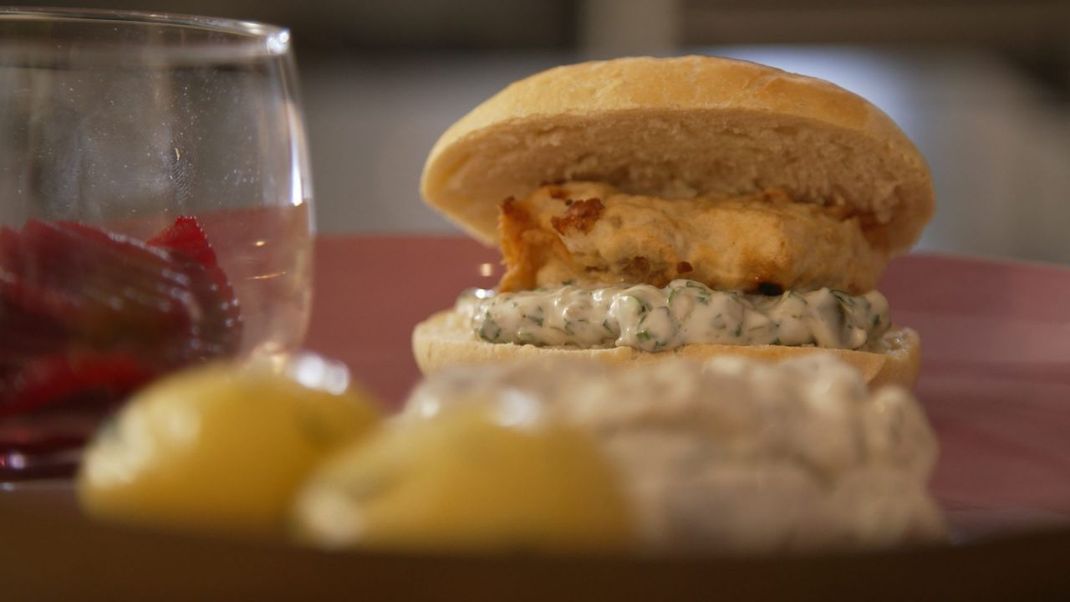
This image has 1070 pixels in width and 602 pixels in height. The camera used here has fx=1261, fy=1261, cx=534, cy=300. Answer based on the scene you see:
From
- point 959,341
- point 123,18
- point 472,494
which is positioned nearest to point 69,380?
point 123,18

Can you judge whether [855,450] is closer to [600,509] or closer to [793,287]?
[600,509]

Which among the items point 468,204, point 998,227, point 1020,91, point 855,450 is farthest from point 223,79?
point 1020,91

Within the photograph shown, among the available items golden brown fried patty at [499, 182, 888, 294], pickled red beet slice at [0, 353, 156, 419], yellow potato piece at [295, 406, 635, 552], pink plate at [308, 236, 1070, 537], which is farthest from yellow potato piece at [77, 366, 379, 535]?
golden brown fried patty at [499, 182, 888, 294]

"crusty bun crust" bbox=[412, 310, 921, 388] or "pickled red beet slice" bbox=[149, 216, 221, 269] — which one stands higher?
"pickled red beet slice" bbox=[149, 216, 221, 269]

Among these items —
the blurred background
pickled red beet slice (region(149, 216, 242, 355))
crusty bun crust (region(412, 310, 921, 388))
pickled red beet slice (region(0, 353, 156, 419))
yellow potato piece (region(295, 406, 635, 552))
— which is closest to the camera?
yellow potato piece (region(295, 406, 635, 552))

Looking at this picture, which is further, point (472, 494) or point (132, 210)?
point (132, 210)

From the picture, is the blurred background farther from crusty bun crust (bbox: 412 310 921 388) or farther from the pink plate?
crusty bun crust (bbox: 412 310 921 388)

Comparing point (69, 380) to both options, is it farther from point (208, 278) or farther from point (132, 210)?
point (132, 210)
